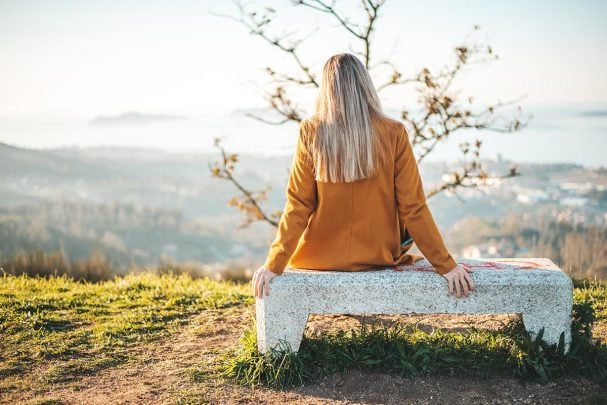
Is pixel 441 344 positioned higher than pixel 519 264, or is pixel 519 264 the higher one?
pixel 519 264

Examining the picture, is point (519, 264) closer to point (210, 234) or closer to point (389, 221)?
point (389, 221)

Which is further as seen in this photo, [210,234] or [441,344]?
[210,234]

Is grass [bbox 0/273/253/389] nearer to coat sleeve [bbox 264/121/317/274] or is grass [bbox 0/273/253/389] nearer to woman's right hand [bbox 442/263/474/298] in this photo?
coat sleeve [bbox 264/121/317/274]

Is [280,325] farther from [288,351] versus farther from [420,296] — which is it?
[420,296]

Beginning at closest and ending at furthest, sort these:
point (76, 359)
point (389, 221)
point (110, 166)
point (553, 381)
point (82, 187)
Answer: point (553, 381) < point (389, 221) < point (76, 359) < point (82, 187) < point (110, 166)

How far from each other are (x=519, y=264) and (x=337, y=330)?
4.90ft

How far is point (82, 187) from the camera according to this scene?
221 ft

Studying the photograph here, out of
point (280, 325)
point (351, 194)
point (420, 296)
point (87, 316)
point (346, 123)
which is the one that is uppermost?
point (346, 123)

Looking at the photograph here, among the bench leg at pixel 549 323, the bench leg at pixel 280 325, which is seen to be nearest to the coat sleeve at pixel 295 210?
the bench leg at pixel 280 325

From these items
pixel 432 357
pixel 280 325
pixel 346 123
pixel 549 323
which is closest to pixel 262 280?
pixel 280 325

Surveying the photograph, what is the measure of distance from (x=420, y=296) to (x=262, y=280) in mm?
1068

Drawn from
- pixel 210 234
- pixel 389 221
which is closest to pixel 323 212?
pixel 389 221

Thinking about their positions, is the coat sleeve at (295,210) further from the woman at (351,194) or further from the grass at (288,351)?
the grass at (288,351)

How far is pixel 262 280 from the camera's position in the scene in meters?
3.76
